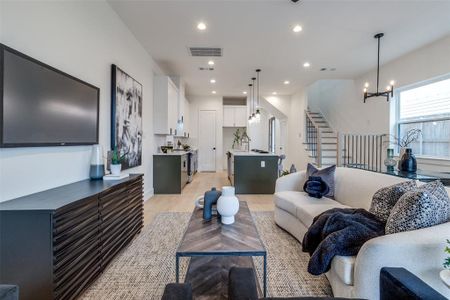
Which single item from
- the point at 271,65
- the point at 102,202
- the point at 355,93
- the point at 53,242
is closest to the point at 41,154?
the point at 102,202

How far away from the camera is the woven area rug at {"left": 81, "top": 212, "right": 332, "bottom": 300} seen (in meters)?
1.92

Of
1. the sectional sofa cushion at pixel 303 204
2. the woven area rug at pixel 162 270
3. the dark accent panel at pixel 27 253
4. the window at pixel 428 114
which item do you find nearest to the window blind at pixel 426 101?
the window at pixel 428 114

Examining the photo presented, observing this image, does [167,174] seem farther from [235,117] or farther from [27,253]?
[235,117]

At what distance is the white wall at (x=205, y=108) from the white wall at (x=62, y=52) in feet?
17.8

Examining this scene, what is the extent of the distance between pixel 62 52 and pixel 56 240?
173 cm

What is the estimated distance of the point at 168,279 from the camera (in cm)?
208

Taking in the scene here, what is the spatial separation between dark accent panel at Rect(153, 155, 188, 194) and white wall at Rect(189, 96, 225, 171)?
394 centimetres

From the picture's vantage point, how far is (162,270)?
2229mm

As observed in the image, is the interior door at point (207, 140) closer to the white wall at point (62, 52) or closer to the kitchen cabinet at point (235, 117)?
the kitchen cabinet at point (235, 117)

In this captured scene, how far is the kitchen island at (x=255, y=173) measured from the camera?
5.51 meters

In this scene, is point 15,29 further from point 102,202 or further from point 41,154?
point 102,202

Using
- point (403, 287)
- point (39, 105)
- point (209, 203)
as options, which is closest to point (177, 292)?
point (403, 287)

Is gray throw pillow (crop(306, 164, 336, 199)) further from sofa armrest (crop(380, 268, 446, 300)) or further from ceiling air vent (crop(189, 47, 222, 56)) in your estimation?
ceiling air vent (crop(189, 47, 222, 56))

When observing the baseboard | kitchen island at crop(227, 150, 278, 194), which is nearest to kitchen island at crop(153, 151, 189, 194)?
the baseboard
